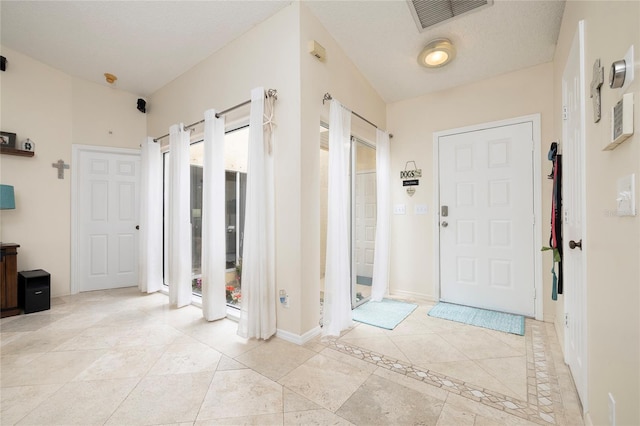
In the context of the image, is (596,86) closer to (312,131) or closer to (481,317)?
(312,131)

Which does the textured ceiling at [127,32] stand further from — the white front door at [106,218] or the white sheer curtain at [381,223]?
the white sheer curtain at [381,223]

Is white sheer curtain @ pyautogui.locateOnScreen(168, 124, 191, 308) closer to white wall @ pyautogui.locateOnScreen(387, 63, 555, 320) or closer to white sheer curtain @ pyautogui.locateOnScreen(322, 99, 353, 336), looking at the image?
white sheer curtain @ pyautogui.locateOnScreen(322, 99, 353, 336)

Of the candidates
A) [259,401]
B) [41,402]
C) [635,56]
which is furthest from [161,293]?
[635,56]

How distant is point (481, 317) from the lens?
2.99 meters

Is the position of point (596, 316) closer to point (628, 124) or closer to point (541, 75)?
point (628, 124)

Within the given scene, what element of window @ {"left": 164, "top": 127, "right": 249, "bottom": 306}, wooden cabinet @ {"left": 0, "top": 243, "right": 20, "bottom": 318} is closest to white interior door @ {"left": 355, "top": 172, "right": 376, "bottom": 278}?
window @ {"left": 164, "top": 127, "right": 249, "bottom": 306}

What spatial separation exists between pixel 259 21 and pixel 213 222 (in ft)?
6.53

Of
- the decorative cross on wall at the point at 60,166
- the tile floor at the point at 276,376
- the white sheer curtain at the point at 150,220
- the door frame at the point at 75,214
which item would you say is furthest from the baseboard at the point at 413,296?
the decorative cross on wall at the point at 60,166

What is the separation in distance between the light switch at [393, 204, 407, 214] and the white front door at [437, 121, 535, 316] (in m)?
0.47

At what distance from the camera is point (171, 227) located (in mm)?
3389

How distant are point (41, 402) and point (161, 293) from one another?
2350 millimetres

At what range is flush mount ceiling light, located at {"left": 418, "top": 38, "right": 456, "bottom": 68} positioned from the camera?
2.70 metres

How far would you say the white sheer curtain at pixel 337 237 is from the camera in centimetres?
261

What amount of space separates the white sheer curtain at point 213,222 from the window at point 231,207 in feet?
1.31
